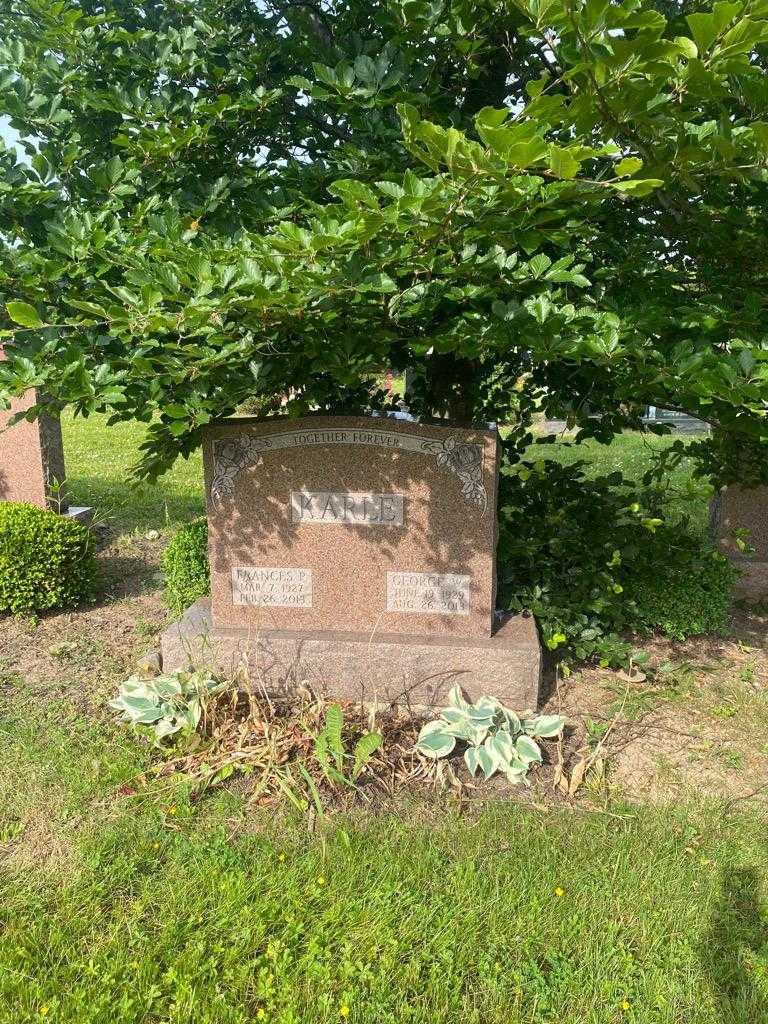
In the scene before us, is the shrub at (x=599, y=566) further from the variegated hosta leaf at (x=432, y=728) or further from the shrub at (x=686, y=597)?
the variegated hosta leaf at (x=432, y=728)

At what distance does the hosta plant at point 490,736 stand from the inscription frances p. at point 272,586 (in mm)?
971

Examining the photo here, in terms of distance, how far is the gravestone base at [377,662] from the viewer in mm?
3666

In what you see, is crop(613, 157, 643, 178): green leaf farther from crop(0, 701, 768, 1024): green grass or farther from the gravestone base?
the gravestone base

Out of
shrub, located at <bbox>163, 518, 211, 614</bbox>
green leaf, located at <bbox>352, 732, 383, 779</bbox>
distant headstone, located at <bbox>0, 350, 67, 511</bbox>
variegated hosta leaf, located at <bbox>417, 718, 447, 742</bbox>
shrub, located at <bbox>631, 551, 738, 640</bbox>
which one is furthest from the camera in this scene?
distant headstone, located at <bbox>0, 350, 67, 511</bbox>

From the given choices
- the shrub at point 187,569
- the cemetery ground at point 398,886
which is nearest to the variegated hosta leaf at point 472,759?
the cemetery ground at point 398,886

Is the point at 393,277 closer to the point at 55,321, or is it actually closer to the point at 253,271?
the point at 253,271

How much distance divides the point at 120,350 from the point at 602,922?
2751 mm

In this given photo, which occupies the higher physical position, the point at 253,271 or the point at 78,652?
the point at 253,271

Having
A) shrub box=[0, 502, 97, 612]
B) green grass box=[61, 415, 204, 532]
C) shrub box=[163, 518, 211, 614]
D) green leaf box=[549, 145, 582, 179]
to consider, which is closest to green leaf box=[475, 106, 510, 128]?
green leaf box=[549, 145, 582, 179]

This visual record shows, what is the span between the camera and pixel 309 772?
312 cm

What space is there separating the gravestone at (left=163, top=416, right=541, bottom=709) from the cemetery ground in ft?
2.02

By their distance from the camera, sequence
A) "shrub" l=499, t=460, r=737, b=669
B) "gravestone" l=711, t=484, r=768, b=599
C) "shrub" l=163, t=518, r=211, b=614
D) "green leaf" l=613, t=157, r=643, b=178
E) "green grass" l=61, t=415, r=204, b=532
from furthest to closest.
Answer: "green grass" l=61, t=415, r=204, b=532
"gravestone" l=711, t=484, r=768, b=599
"shrub" l=163, t=518, r=211, b=614
"shrub" l=499, t=460, r=737, b=669
"green leaf" l=613, t=157, r=643, b=178

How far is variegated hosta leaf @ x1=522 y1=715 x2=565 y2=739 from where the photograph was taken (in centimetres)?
330

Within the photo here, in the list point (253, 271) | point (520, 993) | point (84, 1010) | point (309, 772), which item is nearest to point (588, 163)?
point (253, 271)
